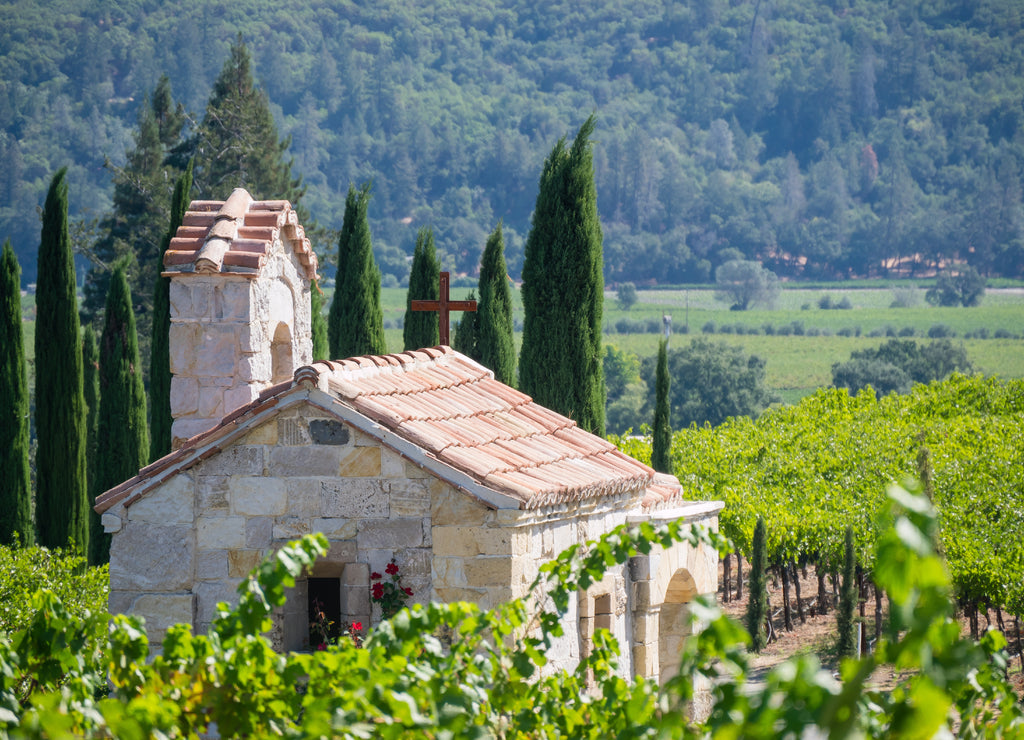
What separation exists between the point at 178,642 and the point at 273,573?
47 centimetres

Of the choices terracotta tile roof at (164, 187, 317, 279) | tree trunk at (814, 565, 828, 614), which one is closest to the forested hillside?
tree trunk at (814, 565, 828, 614)

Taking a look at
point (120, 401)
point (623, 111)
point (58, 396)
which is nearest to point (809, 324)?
point (623, 111)

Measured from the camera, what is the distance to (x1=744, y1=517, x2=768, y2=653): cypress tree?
1961cm

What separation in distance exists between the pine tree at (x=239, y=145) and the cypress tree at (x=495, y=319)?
17.1 meters

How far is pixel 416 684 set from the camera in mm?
4078

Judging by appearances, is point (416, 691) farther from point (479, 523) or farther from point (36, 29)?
point (36, 29)

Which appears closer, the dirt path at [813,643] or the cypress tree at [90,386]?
the dirt path at [813,643]

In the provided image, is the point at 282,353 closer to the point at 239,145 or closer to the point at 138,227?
the point at 138,227

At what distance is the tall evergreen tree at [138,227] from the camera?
37.2 m

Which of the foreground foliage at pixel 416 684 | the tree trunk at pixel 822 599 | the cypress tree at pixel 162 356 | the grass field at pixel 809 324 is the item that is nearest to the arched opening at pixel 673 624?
the foreground foliage at pixel 416 684

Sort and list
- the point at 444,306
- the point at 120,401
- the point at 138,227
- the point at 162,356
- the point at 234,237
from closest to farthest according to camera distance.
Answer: the point at 234,237
the point at 444,306
the point at 162,356
the point at 120,401
the point at 138,227

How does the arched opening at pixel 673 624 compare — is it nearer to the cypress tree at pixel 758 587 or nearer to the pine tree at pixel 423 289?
the cypress tree at pixel 758 587

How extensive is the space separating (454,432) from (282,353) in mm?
2369

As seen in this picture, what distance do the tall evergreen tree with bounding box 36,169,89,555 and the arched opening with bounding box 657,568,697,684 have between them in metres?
11.3
